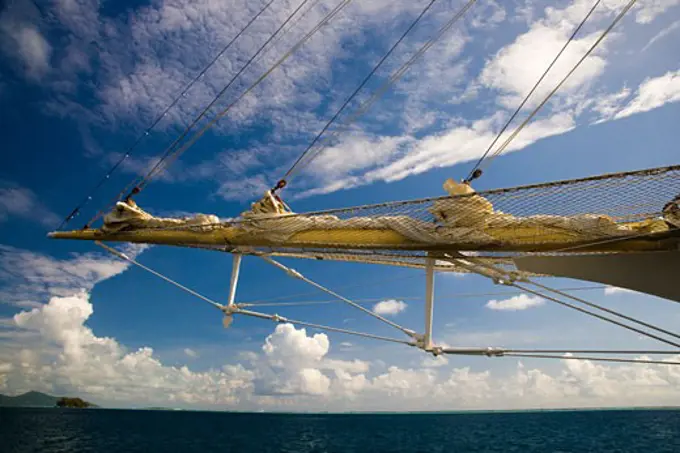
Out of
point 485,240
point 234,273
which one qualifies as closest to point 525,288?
point 485,240

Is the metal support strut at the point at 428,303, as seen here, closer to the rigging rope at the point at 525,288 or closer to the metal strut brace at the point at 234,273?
the rigging rope at the point at 525,288

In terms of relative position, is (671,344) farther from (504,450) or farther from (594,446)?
(594,446)

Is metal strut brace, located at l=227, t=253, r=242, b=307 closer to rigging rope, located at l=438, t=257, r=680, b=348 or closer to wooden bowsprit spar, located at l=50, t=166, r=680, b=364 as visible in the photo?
wooden bowsprit spar, located at l=50, t=166, r=680, b=364

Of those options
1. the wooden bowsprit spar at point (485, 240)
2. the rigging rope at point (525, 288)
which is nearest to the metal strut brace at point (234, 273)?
the wooden bowsprit spar at point (485, 240)

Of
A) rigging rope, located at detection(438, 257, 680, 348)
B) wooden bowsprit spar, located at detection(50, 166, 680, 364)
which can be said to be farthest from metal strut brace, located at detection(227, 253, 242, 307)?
rigging rope, located at detection(438, 257, 680, 348)

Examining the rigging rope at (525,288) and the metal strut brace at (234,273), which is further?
the metal strut brace at (234,273)

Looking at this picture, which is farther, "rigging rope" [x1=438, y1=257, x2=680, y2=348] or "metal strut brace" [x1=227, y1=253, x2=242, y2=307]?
"metal strut brace" [x1=227, y1=253, x2=242, y2=307]

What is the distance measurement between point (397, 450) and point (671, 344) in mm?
30055

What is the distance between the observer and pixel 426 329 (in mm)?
5836

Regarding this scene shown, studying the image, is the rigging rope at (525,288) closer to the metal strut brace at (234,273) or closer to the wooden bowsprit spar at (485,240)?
the wooden bowsprit spar at (485,240)

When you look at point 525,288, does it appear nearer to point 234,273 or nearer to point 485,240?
point 485,240

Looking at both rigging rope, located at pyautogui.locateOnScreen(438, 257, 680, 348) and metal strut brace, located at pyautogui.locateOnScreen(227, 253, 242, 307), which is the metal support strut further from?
metal strut brace, located at pyautogui.locateOnScreen(227, 253, 242, 307)

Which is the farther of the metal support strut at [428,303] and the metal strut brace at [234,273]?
the metal strut brace at [234,273]

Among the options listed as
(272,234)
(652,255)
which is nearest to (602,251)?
(652,255)
